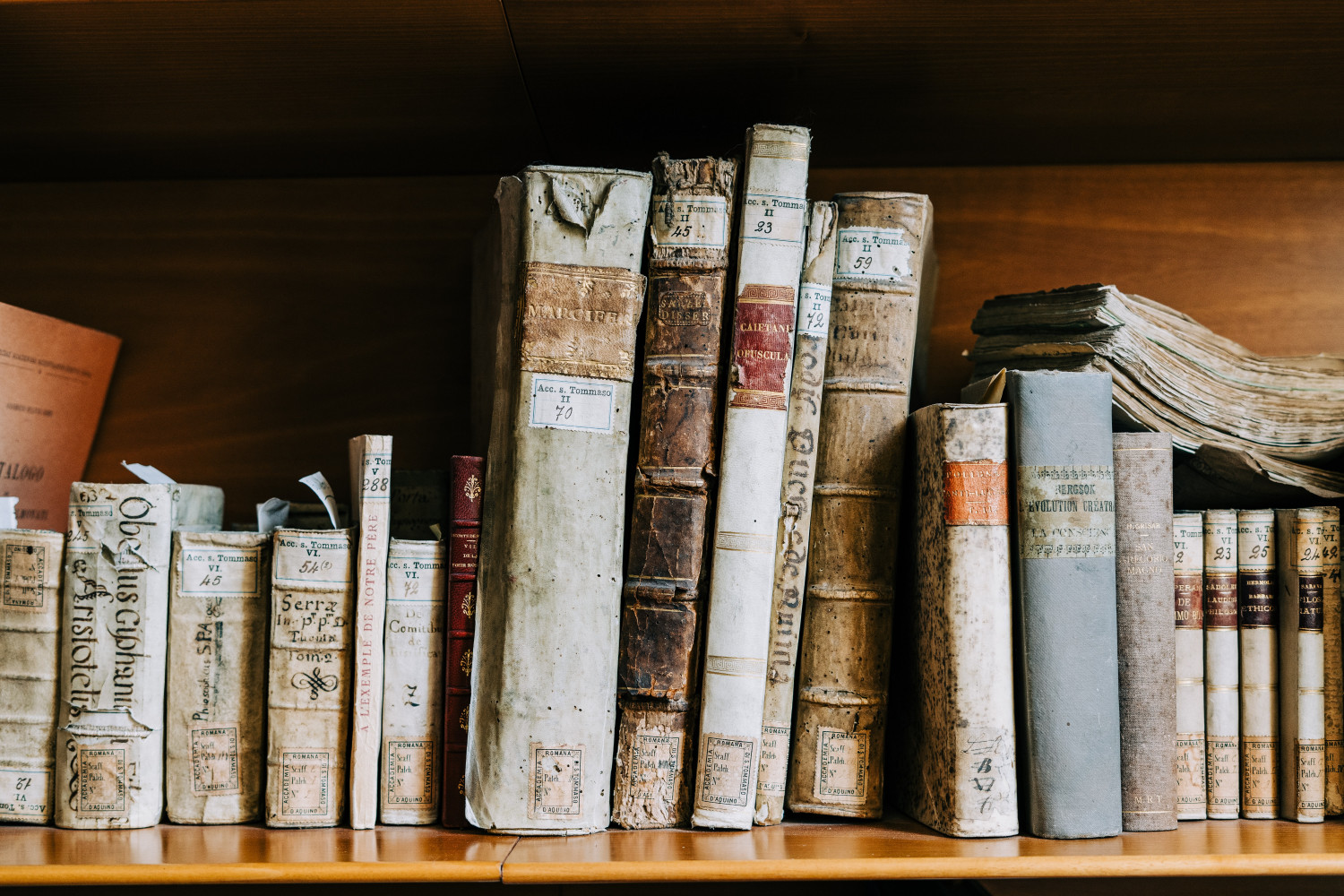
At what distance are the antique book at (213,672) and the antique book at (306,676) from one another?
0.02 m

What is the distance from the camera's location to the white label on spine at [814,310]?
670 mm

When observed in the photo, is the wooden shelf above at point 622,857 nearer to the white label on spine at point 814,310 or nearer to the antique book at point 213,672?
the antique book at point 213,672

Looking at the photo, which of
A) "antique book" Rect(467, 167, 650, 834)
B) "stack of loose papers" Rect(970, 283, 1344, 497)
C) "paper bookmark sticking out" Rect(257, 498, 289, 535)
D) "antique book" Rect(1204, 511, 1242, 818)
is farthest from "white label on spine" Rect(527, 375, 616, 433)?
"antique book" Rect(1204, 511, 1242, 818)

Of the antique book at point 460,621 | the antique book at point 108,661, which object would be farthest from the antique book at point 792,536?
the antique book at point 108,661

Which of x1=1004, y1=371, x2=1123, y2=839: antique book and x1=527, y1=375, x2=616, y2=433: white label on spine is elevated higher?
x1=527, y1=375, x2=616, y2=433: white label on spine

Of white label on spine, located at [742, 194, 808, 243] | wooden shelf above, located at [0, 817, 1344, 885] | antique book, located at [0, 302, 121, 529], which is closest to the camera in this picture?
wooden shelf above, located at [0, 817, 1344, 885]

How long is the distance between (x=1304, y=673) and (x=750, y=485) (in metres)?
0.44

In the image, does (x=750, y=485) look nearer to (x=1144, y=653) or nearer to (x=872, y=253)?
(x=872, y=253)

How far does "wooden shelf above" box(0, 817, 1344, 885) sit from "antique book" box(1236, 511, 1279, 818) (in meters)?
0.05

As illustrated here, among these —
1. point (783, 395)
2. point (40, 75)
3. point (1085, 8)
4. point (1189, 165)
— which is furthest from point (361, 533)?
point (1189, 165)

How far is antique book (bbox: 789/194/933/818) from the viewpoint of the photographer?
0.67m

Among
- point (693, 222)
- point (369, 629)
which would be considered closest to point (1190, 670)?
point (693, 222)

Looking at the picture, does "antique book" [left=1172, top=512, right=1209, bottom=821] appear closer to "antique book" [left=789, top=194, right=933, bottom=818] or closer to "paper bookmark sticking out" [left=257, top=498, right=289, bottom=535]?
"antique book" [left=789, top=194, right=933, bottom=818]

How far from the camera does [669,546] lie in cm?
65
